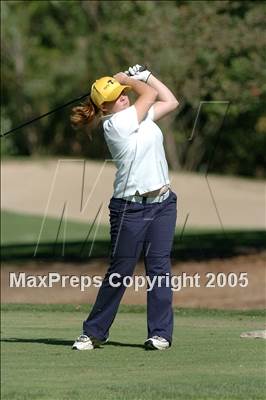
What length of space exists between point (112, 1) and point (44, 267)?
434 cm

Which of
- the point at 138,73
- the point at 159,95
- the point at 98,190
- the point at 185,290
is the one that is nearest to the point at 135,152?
the point at 159,95

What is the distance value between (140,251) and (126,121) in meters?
0.92

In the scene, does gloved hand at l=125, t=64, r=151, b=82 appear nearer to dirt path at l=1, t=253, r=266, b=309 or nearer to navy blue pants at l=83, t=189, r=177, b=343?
navy blue pants at l=83, t=189, r=177, b=343

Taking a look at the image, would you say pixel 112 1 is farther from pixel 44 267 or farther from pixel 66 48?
pixel 66 48

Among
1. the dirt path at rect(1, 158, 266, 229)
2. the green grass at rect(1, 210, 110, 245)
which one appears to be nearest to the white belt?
the green grass at rect(1, 210, 110, 245)

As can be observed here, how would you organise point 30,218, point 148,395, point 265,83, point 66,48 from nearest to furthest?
point 148,395 < point 265,83 < point 30,218 < point 66,48

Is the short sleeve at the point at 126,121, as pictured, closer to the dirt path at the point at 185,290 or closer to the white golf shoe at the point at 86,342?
the white golf shoe at the point at 86,342

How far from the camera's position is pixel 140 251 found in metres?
8.41

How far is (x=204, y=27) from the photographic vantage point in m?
17.6

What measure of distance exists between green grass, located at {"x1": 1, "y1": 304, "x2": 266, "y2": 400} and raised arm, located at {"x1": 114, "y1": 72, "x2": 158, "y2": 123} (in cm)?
156

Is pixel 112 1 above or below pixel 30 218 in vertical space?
above

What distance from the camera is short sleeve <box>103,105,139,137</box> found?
26.3 feet

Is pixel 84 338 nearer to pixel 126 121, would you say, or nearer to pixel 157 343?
pixel 157 343

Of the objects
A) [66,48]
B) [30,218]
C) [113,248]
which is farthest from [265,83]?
[66,48]
